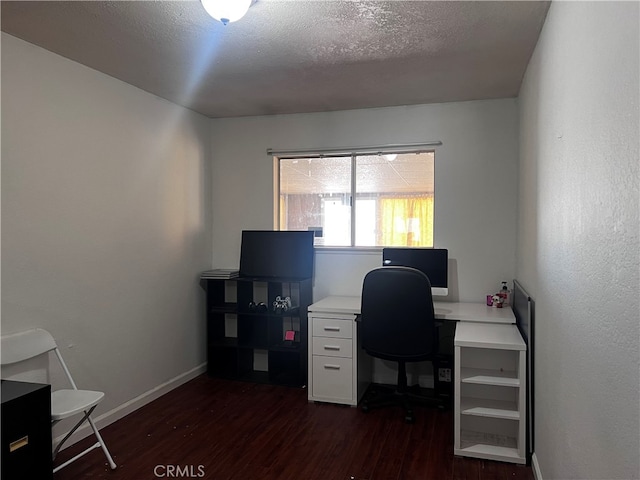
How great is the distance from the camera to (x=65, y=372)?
9.12ft

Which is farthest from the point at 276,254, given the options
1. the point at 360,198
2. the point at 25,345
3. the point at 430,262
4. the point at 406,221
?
the point at 25,345

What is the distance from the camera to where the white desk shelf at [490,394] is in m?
2.71

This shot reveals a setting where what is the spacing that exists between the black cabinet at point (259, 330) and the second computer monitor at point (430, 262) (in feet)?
2.86

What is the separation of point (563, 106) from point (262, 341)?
3.23 metres

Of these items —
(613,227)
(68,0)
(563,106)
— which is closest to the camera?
(613,227)

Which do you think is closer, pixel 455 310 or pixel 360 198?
pixel 455 310

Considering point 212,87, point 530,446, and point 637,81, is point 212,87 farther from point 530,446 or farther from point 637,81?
point 530,446

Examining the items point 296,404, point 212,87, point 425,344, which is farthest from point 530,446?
point 212,87

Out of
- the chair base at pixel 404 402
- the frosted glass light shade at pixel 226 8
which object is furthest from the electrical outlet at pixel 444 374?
the frosted glass light shade at pixel 226 8

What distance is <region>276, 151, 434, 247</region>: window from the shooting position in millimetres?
4090

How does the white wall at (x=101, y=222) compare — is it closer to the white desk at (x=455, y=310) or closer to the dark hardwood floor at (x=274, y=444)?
the dark hardwood floor at (x=274, y=444)

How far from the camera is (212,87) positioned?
11.7 feet

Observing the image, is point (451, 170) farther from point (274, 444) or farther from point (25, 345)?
point (25, 345)

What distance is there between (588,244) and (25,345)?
286cm
